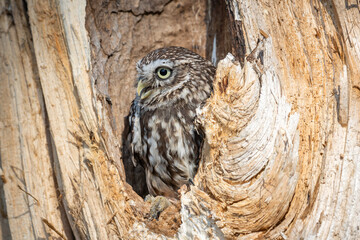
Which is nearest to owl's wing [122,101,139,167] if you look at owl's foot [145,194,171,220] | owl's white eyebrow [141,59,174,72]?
owl's white eyebrow [141,59,174,72]

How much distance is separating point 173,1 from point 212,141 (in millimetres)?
2231

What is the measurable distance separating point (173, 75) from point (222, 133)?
1.14m

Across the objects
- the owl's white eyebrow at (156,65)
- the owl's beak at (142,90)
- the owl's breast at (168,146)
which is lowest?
the owl's breast at (168,146)

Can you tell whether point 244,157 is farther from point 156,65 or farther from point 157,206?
point 156,65

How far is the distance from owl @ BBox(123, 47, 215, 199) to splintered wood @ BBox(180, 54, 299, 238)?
0.75m

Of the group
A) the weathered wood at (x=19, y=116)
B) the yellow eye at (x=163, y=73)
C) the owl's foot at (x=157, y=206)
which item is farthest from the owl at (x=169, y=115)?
the weathered wood at (x=19, y=116)

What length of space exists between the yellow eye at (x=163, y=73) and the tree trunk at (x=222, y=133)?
0.48m

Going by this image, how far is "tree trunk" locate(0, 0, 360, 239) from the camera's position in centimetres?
253

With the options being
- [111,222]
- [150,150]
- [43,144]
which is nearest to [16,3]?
[43,144]

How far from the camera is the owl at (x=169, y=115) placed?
3395mm

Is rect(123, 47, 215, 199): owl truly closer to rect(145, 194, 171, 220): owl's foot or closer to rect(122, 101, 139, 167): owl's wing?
rect(122, 101, 139, 167): owl's wing

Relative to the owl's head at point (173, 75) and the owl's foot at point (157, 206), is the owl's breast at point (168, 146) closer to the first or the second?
the owl's head at point (173, 75)

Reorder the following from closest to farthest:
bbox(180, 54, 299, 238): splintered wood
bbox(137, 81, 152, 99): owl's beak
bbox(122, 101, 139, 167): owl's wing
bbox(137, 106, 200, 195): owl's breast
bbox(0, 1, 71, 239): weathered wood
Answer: bbox(180, 54, 299, 238): splintered wood → bbox(0, 1, 71, 239): weathered wood → bbox(137, 106, 200, 195): owl's breast → bbox(137, 81, 152, 99): owl's beak → bbox(122, 101, 139, 167): owl's wing

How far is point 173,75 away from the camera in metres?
3.55
